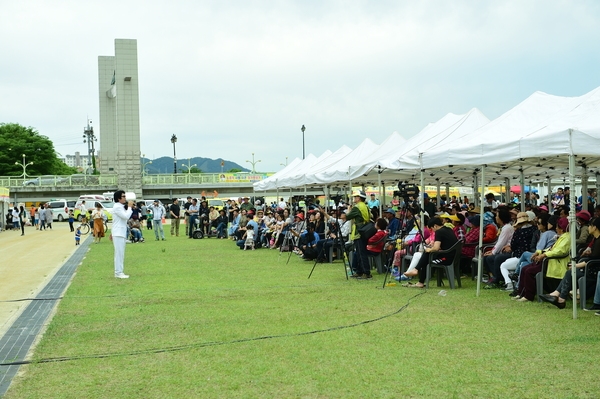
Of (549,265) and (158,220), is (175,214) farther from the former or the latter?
(549,265)

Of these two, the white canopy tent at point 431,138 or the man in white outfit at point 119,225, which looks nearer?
the man in white outfit at point 119,225

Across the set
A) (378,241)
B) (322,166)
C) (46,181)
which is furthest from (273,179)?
(46,181)

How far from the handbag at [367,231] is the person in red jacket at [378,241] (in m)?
0.11

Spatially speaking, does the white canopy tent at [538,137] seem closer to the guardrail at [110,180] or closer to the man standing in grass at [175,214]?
the man standing in grass at [175,214]

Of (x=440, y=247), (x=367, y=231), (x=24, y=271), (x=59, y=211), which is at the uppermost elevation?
(x=367, y=231)

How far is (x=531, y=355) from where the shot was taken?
22.6 ft

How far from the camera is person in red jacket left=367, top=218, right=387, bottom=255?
14242 millimetres

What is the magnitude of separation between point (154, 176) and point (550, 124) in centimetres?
6689

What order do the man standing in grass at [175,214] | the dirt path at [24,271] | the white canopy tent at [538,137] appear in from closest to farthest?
the white canopy tent at [538,137] → the dirt path at [24,271] → the man standing in grass at [175,214]

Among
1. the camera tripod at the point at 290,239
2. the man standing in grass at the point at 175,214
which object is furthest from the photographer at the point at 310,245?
the man standing in grass at the point at 175,214

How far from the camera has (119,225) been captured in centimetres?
1499

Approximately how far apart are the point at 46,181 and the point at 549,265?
6838 centimetres

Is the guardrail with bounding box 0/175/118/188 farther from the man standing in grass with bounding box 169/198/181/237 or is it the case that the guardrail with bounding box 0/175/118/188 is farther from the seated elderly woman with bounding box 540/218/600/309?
the seated elderly woman with bounding box 540/218/600/309

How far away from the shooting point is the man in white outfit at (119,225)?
14859mm
